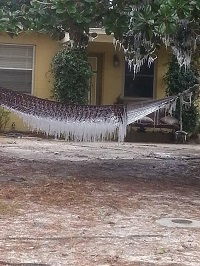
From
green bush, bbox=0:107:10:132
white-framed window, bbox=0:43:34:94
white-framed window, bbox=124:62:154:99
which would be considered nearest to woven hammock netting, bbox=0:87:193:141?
green bush, bbox=0:107:10:132

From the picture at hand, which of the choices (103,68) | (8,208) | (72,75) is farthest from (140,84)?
(8,208)

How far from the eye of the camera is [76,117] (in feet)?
27.0

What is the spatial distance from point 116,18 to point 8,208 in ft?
8.16

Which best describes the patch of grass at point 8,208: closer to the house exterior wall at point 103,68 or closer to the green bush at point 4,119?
the green bush at point 4,119

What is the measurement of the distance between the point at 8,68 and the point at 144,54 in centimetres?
684

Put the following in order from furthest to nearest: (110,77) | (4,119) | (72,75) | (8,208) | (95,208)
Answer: (110,77)
(4,119)
(72,75)
(95,208)
(8,208)

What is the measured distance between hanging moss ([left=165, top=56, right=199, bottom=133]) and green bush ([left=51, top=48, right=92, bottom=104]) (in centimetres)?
205

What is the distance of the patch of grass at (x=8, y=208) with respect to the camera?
5.47m

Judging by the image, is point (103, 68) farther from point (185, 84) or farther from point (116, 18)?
point (116, 18)

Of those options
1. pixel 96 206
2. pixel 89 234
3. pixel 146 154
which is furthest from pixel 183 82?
pixel 89 234

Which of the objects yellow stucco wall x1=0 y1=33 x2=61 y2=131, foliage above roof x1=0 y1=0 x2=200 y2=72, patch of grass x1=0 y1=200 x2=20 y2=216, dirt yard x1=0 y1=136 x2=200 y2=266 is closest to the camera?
dirt yard x1=0 y1=136 x2=200 y2=266

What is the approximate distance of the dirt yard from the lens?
14.0 feet

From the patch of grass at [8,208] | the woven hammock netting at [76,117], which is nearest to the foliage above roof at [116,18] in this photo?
the woven hammock netting at [76,117]

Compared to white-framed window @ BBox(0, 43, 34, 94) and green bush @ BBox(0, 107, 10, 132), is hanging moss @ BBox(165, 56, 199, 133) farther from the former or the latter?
green bush @ BBox(0, 107, 10, 132)
